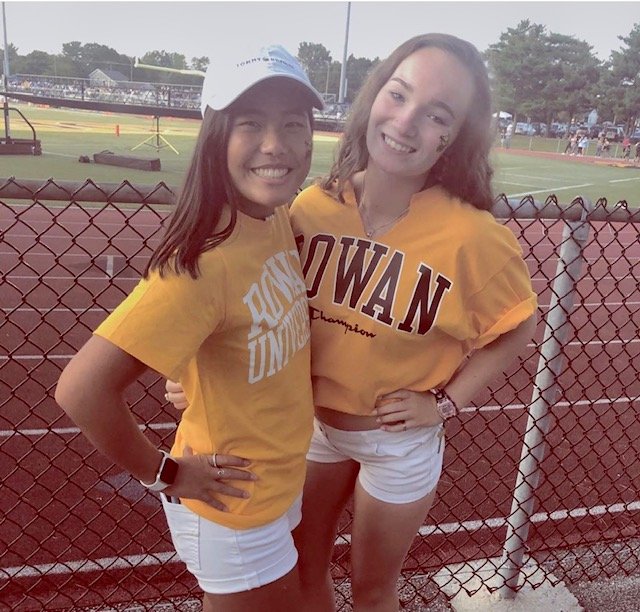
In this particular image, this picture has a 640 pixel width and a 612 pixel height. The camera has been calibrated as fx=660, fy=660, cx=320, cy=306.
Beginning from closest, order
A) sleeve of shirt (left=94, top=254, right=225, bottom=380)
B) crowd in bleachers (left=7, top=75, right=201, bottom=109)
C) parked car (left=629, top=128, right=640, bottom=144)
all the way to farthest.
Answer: sleeve of shirt (left=94, top=254, right=225, bottom=380) < parked car (left=629, top=128, right=640, bottom=144) < crowd in bleachers (left=7, top=75, right=201, bottom=109)

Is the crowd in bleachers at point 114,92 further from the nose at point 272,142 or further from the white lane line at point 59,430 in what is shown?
the nose at point 272,142

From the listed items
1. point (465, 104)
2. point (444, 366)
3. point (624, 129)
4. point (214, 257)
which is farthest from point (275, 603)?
point (624, 129)

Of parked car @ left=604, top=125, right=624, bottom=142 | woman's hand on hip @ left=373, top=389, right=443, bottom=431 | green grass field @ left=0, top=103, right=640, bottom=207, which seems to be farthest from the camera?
parked car @ left=604, top=125, right=624, bottom=142

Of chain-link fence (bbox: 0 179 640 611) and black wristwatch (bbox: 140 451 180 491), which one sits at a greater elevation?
black wristwatch (bbox: 140 451 180 491)

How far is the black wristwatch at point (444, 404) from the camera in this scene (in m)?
1.73

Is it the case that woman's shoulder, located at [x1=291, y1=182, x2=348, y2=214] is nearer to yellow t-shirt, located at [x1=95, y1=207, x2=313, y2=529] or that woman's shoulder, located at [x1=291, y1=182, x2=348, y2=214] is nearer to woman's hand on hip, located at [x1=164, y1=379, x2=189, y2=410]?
yellow t-shirt, located at [x1=95, y1=207, x2=313, y2=529]

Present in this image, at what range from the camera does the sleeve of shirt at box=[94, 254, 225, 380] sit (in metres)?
1.20

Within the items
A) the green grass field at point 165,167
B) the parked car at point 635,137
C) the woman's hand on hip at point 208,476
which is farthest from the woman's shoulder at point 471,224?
the parked car at point 635,137

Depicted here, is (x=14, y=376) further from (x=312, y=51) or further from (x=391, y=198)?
(x=312, y=51)

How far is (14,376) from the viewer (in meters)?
5.24

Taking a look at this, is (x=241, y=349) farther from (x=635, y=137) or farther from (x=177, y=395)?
(x=635, y=137)

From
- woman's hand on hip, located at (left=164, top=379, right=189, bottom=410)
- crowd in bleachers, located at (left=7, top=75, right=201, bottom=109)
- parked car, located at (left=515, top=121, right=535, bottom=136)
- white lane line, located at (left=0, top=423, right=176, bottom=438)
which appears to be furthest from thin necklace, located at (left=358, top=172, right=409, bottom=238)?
parked car, located at (left=515, top=121, right=535, bottom=136)

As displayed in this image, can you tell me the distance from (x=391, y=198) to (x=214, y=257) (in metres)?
0.56

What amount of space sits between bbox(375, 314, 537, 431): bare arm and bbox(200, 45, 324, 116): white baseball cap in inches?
30.6
